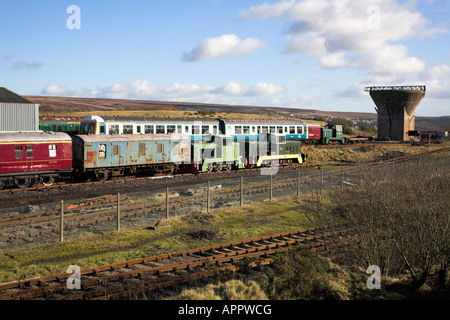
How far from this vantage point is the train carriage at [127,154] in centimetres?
3188

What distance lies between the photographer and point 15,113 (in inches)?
1720

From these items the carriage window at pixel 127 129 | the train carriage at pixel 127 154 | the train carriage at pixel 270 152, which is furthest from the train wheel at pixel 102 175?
the train carriage at pixel 270 152

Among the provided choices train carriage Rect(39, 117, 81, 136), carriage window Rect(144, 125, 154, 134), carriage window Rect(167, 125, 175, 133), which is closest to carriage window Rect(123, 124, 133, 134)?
carriage window Rect(144, 125, 154, 134)

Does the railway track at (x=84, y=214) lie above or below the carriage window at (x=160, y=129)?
below

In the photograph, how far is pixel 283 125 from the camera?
2062 inches

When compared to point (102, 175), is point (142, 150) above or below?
above

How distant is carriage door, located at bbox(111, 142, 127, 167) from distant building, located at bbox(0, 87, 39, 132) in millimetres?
15108

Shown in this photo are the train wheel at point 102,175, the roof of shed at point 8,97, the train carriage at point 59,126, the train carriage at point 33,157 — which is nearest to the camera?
the train carriage at point 33,157

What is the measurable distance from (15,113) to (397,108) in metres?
65.5

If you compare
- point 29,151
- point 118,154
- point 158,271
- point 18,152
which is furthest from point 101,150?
point 158,271

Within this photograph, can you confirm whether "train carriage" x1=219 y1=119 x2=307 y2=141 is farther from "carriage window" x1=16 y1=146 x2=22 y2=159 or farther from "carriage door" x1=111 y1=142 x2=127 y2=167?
"carriage window" x1=16 y1=146 x2=22 y2=159

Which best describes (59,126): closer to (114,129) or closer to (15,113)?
(15,113)

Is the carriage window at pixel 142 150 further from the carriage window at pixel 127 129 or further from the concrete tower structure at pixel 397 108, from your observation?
the concrete tower structure at pixel 397 108
